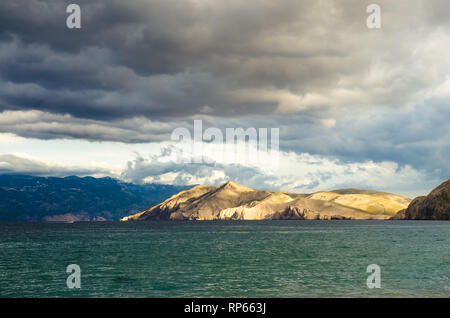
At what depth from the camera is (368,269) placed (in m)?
62.7

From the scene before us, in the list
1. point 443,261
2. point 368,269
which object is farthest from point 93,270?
point 443,261

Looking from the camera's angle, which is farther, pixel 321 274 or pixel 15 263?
pixel 15 263

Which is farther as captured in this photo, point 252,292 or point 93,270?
point 93,270

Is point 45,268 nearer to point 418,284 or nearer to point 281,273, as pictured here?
point 281,273

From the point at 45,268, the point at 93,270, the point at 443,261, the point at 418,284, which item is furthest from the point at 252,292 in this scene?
the point at 443,261
